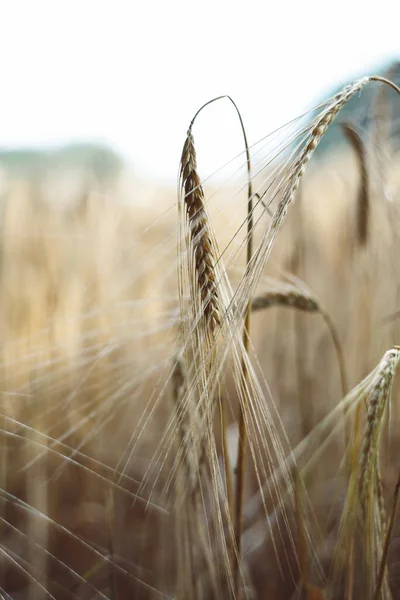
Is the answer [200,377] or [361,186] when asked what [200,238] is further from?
[361,186]

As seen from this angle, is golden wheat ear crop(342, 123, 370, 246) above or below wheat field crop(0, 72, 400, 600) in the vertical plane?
above

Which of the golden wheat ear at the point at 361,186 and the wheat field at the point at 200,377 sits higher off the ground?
the golden wheat ear at the point at 361,186

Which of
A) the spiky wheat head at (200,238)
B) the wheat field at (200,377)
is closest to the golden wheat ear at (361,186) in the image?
the wheat field at (200,377)

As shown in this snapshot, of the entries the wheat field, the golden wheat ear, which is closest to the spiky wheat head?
the wheat field

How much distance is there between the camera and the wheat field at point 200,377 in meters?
0.49

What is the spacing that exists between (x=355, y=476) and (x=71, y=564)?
0.84m

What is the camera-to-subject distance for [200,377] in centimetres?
43

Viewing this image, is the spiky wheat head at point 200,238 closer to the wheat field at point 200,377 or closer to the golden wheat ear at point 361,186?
the wheat field at point 200,377

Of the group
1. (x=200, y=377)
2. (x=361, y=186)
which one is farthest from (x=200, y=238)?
(x=361, y=186)

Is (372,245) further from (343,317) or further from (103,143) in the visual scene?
(103,143)

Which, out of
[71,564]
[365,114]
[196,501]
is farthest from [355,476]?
[71,564]

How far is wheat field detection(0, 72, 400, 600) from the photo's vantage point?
49cm

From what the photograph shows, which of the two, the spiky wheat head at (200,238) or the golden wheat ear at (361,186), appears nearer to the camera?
the spiky wheat head at (200,238)

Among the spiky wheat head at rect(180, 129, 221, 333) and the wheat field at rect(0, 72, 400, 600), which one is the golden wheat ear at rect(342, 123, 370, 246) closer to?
the wheat field at rect(0, 72, 400, 600)
